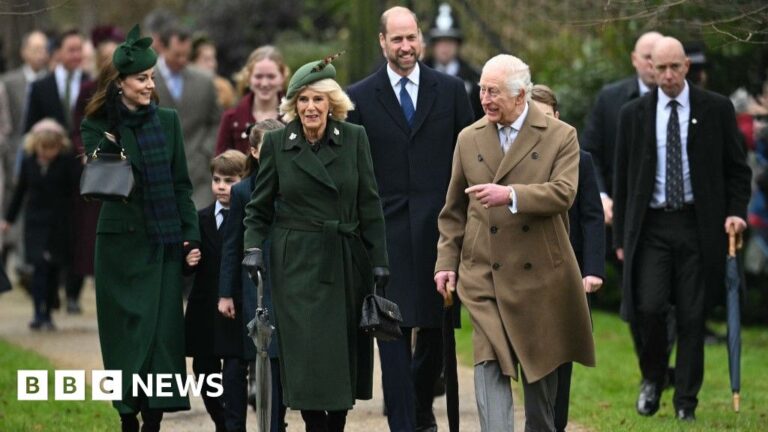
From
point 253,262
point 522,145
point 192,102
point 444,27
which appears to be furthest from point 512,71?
point 444,27

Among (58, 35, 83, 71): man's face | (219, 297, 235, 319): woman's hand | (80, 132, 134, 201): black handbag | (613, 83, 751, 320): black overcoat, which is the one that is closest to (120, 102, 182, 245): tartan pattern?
(80, 132, 134, 201): black handbag

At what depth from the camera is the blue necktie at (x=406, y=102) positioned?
1019 cm

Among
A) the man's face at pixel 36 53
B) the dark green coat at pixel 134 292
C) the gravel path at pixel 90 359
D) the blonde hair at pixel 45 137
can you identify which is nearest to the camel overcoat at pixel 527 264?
the dark green coat at pixel 134 292

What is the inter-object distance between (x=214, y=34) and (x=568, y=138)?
20122mm

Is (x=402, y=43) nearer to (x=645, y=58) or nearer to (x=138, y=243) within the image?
(x=138, y=243)

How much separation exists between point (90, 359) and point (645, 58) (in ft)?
15.5

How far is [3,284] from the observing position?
1151 centimetres

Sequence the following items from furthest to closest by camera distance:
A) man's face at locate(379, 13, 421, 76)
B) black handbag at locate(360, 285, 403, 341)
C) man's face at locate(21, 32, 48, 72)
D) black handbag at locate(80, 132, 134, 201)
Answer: man's face at locate(21, 32, 48, 72) < man's face at locate(379, 13, 421, 76) < black handbag at locate(80, 132, 134, 201) < black handbag at locate(360, 285, 403, 341)

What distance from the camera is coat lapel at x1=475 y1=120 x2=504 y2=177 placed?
866cm

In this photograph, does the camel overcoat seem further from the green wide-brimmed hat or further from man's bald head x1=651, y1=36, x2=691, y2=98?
man's bald head x1=651, y1=36, x2=691, y2=98

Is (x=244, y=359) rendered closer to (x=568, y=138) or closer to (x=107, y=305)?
(x=107, y=305)

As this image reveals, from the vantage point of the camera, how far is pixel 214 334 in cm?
975

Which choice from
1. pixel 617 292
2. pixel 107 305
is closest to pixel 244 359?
pixel 107 305

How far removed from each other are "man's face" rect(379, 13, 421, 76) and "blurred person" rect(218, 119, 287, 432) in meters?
0.86
